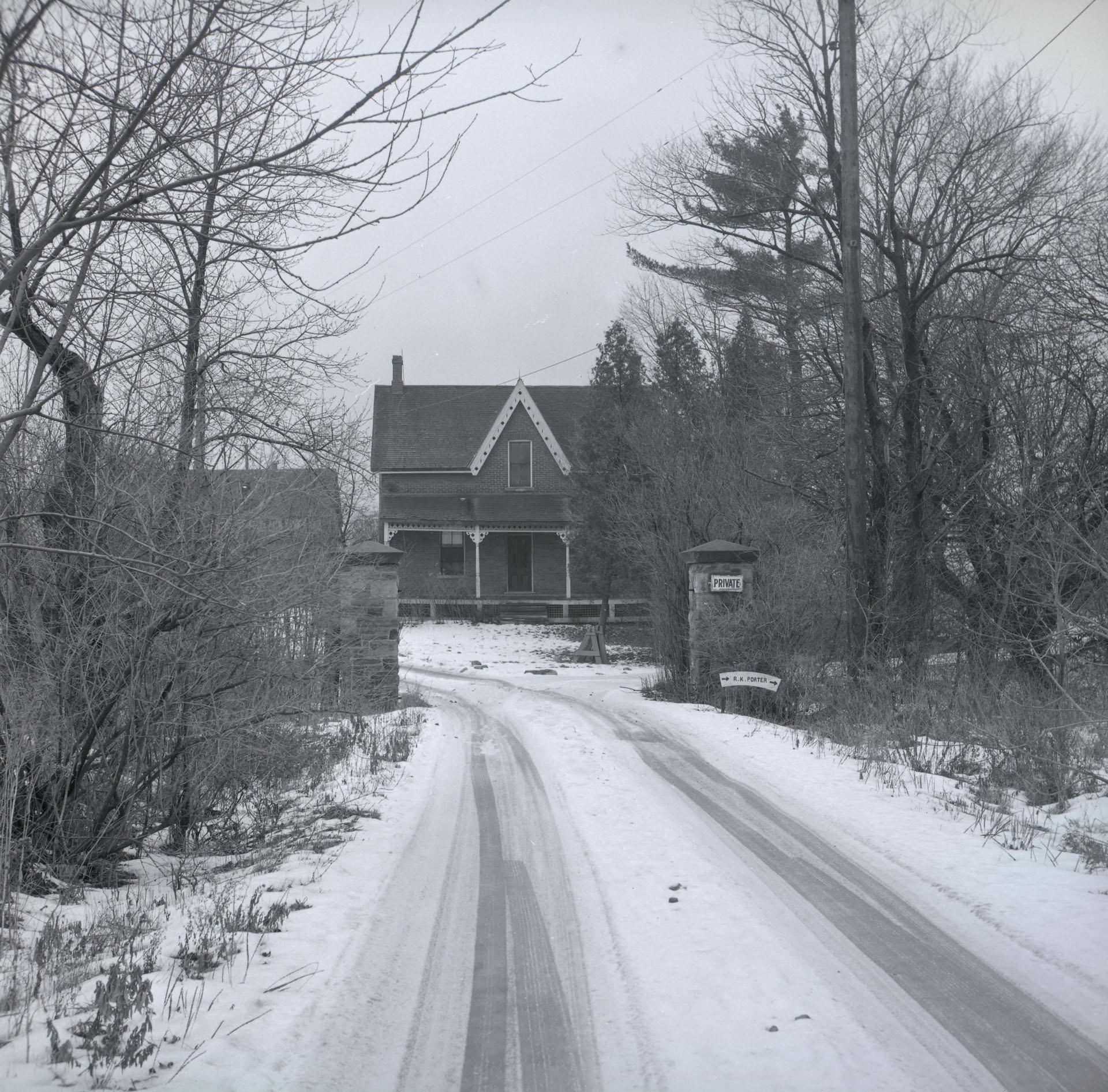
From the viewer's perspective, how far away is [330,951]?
4688 millimetres

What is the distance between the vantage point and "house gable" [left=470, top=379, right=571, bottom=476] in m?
34.7

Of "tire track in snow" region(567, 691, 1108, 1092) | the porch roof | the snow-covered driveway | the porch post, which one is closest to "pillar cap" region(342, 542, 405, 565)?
the snow-covered driveway

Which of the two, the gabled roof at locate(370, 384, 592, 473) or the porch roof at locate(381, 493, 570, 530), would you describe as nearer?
the porch roof at locate(381, 493, 570, 530)

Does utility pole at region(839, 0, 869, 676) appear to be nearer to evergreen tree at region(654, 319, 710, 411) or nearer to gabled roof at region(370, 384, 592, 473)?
evergreen tree at region(654, 319, 710, 411)

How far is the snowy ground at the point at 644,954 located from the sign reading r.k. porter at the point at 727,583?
20.6ft

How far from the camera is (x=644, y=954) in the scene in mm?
4727

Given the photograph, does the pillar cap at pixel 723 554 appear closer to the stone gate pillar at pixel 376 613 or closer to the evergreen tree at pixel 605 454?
the stone gate pillar at pixel 376 613

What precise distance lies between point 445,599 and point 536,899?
27.8 m

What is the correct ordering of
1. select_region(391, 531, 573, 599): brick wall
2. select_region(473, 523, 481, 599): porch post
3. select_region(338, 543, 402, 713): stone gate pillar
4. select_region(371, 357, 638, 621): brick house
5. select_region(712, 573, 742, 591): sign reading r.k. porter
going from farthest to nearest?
select_region(391, 531, 573, 599): brick wall → select_region(371, 357, 638, 621): brick house → select_region(473, 523, 481, 599): porch post → select_region(712, 573, 742, 591): sign reading r.k. porter → select_region(338, 543, 402, 713): stone gate pillar

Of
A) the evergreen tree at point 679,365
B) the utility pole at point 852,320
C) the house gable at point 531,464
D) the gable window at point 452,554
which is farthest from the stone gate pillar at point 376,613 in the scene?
the house gable at point 531,464

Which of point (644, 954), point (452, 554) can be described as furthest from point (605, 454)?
point (644, 954)

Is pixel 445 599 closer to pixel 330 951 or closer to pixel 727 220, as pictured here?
pixel 727 220

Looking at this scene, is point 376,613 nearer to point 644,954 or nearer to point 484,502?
point 644,954

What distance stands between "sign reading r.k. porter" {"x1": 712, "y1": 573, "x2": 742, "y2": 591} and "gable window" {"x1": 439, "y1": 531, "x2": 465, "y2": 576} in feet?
68.3
